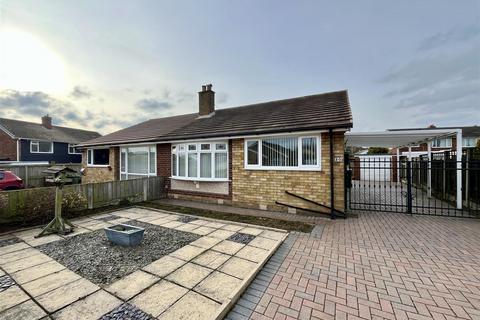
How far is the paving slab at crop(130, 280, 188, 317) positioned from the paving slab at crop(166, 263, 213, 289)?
0.38 feet

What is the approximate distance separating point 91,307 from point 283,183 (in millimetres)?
6394

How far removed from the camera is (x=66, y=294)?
2.83 metres

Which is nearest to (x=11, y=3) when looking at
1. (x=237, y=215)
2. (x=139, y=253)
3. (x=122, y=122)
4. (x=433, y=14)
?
(x=139, y=253)

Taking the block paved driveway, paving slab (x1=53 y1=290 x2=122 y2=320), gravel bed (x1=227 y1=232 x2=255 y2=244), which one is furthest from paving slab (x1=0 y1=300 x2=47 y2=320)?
gravel bed (x1=227 y1=232 x2=255 y2=244)

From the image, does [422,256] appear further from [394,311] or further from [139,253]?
[139,253]

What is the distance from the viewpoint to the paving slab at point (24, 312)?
2.38 m

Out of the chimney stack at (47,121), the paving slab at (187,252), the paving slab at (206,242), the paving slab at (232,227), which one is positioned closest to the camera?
the paving slab at (187,252)

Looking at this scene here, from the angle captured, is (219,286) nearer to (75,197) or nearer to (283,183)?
(283,183)

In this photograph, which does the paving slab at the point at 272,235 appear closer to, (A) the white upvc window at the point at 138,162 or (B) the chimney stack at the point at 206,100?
(A) the white upvc window at the point at 138,162

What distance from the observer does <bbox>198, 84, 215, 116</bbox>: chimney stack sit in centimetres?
1329

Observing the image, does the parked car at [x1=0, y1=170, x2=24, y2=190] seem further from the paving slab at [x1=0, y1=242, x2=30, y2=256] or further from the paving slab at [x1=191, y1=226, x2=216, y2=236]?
the paving slab at [x1=191, y1=226, x2=216, y2=236]

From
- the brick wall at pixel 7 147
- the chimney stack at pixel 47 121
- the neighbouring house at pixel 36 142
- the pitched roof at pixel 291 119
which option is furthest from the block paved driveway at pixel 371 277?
the chimney stack at pixel 47 121

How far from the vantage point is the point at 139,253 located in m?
4.16

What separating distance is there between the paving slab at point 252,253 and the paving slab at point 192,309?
1.39 metres
